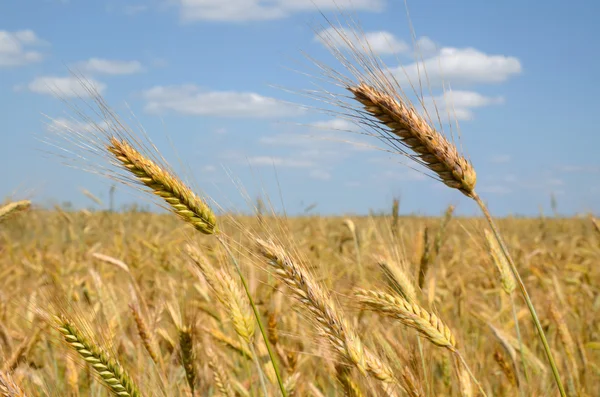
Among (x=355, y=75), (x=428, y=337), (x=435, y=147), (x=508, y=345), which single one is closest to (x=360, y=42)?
(x=355, y=75)

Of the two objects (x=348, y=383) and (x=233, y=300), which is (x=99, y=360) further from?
(x=348, y=383)

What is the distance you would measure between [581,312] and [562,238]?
5.70 m

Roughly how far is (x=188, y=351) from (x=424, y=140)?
3.50ft

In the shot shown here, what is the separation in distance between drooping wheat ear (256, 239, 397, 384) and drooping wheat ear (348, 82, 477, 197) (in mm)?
363

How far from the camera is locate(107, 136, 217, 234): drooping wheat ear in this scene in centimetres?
143

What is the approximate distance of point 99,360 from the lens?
1.44 metres

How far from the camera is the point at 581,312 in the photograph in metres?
3.64

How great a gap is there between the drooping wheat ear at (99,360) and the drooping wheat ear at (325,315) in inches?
16.9

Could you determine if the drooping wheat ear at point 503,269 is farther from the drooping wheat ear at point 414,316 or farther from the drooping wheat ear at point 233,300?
the drooping wheat ear at point 233,300

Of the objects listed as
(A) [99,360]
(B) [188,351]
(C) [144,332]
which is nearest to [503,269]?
(B) [188,351]

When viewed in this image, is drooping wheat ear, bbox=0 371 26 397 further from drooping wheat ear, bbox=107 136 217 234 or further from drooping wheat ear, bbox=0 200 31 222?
drooping wheat ear, bbox=0 200 31 222

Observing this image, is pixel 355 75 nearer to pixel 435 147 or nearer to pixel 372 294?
pixel 435 147

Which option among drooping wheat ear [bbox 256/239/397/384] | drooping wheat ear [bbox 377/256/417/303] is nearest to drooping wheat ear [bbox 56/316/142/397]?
drooping wheat ear [bbox 256/239/397/384]

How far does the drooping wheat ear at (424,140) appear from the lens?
1303 mm
